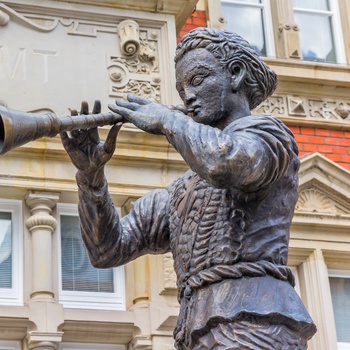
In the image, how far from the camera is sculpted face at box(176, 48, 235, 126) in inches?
201

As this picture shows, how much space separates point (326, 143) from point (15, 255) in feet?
9.74

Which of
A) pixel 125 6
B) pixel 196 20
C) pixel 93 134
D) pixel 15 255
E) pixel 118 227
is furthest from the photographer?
pixel 196 20

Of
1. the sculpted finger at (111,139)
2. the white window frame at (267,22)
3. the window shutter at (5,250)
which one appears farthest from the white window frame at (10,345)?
the sculpted finger at (111,139)

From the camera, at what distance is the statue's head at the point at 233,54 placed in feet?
17.0

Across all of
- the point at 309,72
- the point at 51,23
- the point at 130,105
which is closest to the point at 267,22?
the point at 309,72

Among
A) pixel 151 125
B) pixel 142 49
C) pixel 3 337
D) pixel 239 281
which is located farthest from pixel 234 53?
pixel 142 49

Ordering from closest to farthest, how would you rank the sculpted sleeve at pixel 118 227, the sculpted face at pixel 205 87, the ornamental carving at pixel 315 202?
the sculpted face at pixel 205 87 < the sculpted sleeve at pixel 118 227 < the ornamental carving at pixel 315 202

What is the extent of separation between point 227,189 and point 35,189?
6.19 metres

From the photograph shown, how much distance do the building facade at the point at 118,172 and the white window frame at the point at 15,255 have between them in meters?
0.01

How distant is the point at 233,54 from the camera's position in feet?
17.0

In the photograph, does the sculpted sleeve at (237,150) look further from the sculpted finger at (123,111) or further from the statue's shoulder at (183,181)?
the statue's shoulder at (183,181)

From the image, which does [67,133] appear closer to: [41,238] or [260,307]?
[260,307]

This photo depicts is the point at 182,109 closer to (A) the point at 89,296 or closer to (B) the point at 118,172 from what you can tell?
(A) the point at 89,296

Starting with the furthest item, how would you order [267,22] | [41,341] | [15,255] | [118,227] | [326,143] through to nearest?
[267,22] < [326,143] < [15,255] < [41,341] < [118,227]
